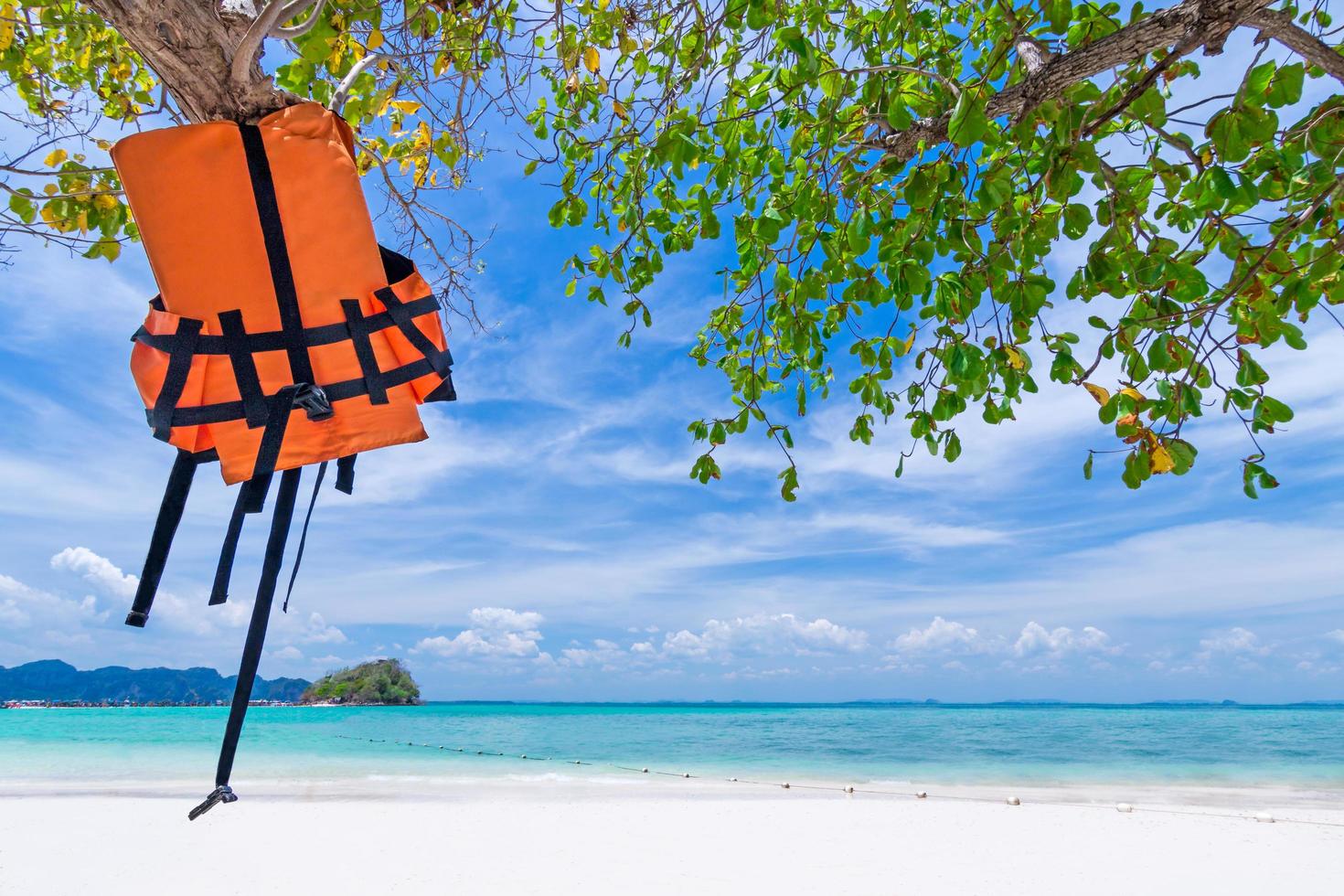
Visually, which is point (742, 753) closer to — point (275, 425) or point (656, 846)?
point (656, 846)

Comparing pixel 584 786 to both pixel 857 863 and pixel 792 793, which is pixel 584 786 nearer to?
pixel 792 793

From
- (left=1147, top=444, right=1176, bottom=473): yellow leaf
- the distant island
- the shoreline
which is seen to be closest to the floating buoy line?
the shoreline

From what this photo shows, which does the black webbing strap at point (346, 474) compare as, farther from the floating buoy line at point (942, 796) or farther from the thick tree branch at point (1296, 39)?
the floating buoy line at point (942, 796)

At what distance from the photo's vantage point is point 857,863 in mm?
5879

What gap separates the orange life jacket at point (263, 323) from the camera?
1124 mm

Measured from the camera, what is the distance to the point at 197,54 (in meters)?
1.13

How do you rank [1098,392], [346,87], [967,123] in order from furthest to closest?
[1098,392], [967,123], [346,87]

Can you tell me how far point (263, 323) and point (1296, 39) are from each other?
274 centimetres

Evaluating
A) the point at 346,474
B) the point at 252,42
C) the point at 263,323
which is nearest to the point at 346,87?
the point at 252,42

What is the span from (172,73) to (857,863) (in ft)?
21.8

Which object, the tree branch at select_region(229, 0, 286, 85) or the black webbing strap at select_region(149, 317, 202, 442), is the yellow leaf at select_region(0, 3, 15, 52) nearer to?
the tree branch at select_region(229, 0, 286, 85)

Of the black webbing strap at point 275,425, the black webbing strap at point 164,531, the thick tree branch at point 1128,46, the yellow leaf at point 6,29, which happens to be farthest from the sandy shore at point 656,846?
the yellow leaf at point 6,29

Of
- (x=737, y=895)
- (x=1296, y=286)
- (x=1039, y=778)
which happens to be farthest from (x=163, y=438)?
(x=1039, y=778)

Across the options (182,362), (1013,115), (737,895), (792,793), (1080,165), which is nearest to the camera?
(182,362)
